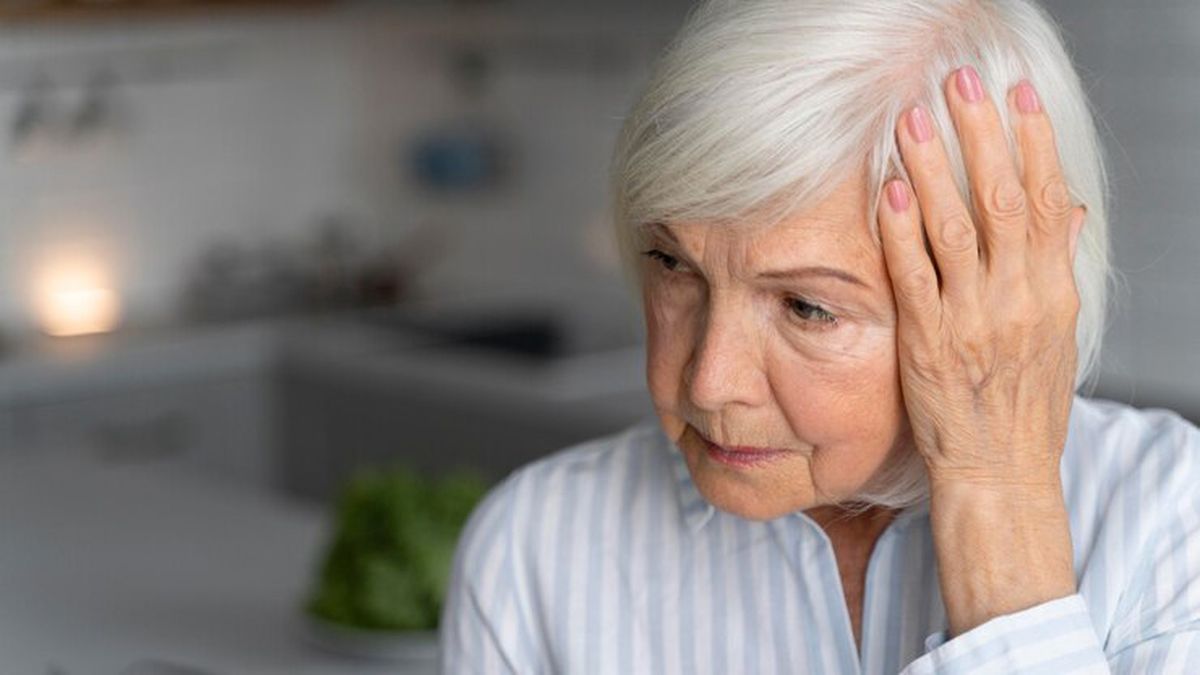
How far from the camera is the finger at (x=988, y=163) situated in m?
1.11

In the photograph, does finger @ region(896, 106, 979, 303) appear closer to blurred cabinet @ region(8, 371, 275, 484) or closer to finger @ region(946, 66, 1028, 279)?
finger @ region(946, 66, 1028, 279)

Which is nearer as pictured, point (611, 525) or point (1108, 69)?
point (611, 525)

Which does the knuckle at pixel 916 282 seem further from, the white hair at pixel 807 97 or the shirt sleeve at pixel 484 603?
the shirt sleeve at pixel 484 603

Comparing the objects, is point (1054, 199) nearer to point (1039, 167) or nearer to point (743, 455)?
point (1039, 167)

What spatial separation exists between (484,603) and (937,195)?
1.68 feet

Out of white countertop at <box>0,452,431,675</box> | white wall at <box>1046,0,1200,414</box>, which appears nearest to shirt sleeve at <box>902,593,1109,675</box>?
white countertop at <box>0,452,431,675</box>

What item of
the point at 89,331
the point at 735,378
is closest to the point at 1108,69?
the point at 89,331

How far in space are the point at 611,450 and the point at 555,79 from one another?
3.41m

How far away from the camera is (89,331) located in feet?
15.3

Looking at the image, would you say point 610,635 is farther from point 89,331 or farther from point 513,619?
point 89,331

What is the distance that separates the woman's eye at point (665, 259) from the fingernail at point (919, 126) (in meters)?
0.19

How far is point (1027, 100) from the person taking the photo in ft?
3.71

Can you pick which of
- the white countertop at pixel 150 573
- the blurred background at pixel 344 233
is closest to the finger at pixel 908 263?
the white countertop at pixel 150 573

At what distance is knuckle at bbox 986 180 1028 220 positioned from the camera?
111 centimetres
